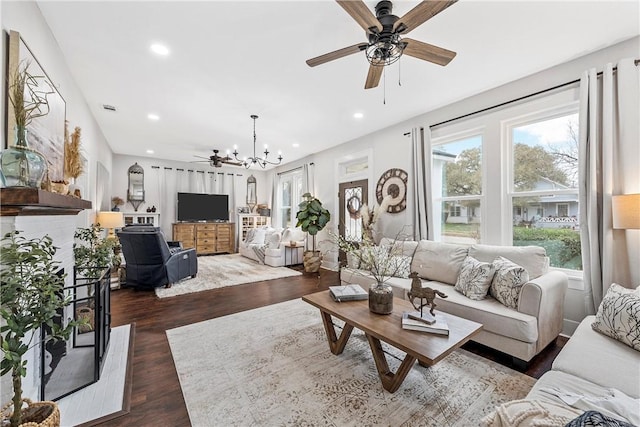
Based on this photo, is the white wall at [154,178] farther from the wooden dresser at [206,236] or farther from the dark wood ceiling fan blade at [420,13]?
the dark wood ceiling fan blade at [420,13]

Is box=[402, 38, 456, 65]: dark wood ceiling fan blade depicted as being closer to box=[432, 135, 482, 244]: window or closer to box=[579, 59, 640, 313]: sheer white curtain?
box=[579, 59, 640, 313]: sheer white curtain

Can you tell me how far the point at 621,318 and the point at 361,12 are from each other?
248 cm

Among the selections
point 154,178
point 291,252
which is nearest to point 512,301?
point 291,252

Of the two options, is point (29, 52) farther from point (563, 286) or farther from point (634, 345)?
point (563, 286)

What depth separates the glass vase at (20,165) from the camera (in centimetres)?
118

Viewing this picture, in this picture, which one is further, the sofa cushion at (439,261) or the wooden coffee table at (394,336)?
the sofa cushion at (439,261)

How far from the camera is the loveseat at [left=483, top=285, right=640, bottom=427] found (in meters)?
0.94

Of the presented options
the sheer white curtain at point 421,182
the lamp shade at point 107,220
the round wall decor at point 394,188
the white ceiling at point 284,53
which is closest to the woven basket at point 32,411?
the white ceiling at point 284,53

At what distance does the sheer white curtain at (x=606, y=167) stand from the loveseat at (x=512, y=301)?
318mm

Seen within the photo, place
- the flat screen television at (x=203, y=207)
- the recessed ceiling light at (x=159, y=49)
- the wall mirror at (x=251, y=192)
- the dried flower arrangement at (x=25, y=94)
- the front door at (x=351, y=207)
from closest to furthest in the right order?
the dried flower arrangement at (x=25, y=94)
the recessed ceiling light at (x=159, y=49)
the front door at (x=351, y=207)
the flat screen television at (x=203, y=207)
the wall mirror at (x=251, y=192)

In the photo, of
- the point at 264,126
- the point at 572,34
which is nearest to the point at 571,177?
the point at 572,34

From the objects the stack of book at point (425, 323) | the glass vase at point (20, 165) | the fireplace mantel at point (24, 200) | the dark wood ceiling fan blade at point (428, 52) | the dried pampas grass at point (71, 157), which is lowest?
the stack of book at point (425, 323)

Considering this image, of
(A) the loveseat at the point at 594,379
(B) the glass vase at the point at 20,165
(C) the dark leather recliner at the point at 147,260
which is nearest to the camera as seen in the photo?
(A) the loveseat at the point at 594,379

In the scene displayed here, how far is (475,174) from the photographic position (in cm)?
356
